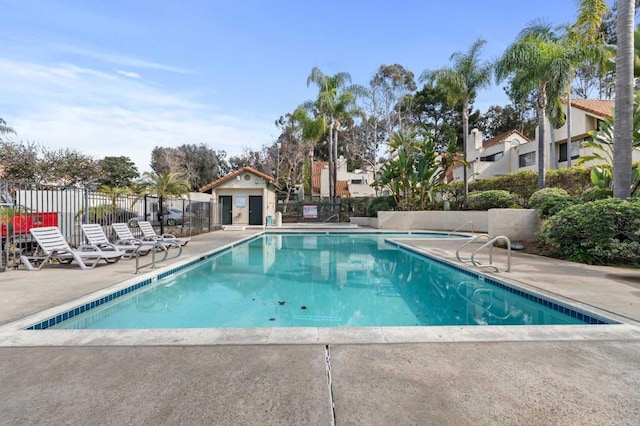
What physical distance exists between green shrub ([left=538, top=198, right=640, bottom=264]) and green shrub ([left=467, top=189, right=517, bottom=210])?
26.6 feet

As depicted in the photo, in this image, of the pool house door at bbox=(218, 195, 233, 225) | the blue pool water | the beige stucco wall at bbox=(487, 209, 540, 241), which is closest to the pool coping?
the blue pool water

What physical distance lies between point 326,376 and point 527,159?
3213 cm

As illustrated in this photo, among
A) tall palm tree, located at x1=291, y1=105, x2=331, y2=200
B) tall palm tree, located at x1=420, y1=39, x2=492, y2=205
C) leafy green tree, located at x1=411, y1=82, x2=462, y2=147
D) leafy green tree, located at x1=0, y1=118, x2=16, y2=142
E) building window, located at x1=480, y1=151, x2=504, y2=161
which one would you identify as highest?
leafy green tree, located at x1=411, y1=82, x2=462, y2=147

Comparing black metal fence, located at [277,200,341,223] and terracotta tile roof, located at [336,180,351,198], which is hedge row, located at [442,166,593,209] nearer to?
black metal fence, located at [277,200,341,223]

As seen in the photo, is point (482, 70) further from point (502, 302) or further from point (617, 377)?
point (617, 377)

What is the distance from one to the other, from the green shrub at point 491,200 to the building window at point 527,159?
42.7 ft

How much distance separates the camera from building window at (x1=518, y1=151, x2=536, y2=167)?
27.3 m

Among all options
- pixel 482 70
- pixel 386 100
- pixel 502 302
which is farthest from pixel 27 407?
pixel 386 100

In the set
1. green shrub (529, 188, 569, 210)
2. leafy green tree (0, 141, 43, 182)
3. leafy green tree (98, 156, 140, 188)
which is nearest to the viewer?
green shrub (529, 188, 569, 210)

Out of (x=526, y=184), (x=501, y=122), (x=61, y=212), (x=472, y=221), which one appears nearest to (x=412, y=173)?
(x=472, y=221)

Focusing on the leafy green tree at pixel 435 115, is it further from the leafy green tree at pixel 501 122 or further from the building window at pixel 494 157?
the leafy green tree at pixel 501 122

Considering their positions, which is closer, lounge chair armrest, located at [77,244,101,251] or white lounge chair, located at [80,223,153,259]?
lounge chair armrest, located at [77,244,101,251]

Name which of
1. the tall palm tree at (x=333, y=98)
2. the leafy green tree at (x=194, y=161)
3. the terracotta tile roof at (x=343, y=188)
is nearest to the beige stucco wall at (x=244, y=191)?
the tall palm tree at (x=333, y=98)

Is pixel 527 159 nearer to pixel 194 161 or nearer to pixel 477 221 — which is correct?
pixel 477 221
